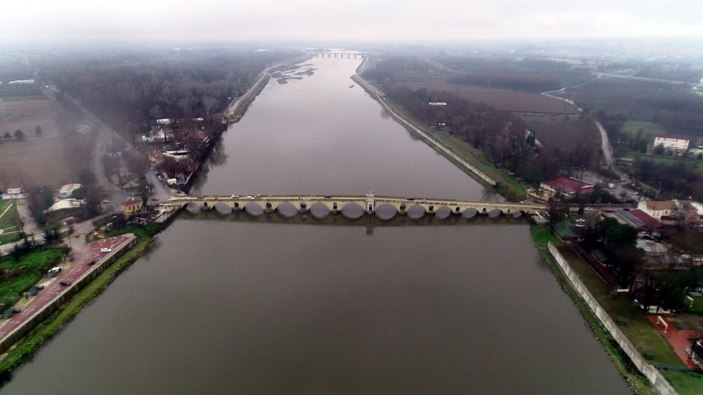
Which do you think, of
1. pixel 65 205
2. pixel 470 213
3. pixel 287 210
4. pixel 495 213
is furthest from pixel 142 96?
pixel 495 213

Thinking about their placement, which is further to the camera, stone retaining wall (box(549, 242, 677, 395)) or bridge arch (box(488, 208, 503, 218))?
bridge arch (box(488, 208, 503, 218))

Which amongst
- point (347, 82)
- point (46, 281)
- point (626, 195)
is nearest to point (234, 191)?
point (46, 281)

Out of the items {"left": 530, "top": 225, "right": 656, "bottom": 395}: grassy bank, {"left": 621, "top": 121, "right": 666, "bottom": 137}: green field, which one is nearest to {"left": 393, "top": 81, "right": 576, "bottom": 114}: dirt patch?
{"left": 621, "top": 121, "right": 666, "bottom": 137}: green field

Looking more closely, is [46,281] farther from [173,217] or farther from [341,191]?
[341,191]

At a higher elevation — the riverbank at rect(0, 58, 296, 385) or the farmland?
the farmland

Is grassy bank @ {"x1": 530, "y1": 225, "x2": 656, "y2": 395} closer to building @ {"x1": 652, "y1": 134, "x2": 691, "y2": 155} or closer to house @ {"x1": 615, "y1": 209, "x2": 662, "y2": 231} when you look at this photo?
house @ {"x1": 615, "y1": 209, "x2": 662, "y2": 231}
